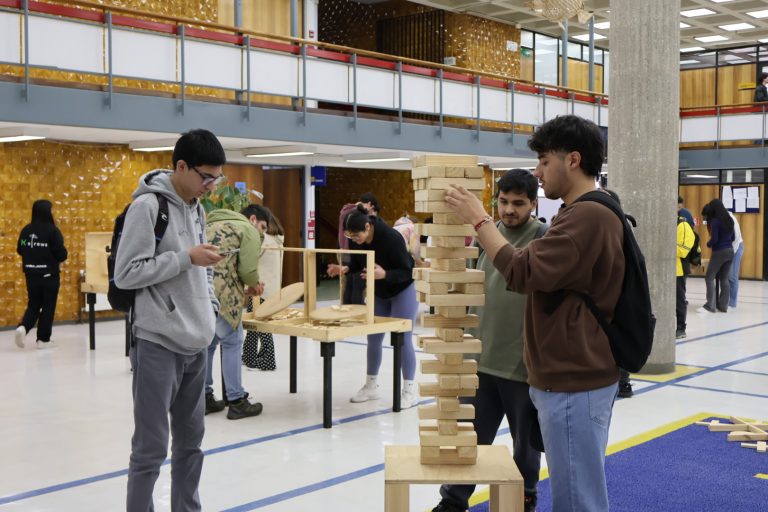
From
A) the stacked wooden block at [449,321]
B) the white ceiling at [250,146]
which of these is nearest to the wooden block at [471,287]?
the stacked wooden block at [449,321]

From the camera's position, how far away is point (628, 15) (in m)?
8.02

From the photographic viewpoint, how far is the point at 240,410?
20.9 ft

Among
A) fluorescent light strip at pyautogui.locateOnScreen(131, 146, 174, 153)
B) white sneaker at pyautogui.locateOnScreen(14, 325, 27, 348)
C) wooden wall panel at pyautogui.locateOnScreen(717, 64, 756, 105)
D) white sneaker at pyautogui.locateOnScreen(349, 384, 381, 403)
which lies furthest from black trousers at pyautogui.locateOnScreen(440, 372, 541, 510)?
wooden wall panel at pyautogui.locateOnScreen(717, 64, 756, 105)

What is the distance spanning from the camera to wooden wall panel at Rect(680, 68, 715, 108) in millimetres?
23562

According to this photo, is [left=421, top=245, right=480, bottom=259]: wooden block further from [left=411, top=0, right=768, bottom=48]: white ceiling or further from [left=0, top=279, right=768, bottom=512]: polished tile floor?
[left=411, top=0, right=768, bottom=48]: white ceiling

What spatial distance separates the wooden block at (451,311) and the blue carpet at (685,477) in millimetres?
1529

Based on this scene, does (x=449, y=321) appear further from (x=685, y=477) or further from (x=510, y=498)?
(x=685, y=477)

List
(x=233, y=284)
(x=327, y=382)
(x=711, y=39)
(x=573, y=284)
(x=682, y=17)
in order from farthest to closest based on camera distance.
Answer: (x=711, y=39), (x=682, y=17), (x=233, y=284), (x=327, y=382), (x=573, y=284)

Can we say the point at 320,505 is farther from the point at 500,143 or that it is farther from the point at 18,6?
the point at 500,143

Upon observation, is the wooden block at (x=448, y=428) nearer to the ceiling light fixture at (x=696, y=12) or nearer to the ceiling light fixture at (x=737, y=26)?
the ceiling light fixture at (x=696, y=12)

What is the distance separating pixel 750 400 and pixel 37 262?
7.67 metres

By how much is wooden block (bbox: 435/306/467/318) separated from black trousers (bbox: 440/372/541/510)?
63 centimetres

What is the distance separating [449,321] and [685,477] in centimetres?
243

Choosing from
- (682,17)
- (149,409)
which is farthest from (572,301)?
(682,17)
